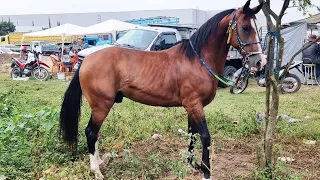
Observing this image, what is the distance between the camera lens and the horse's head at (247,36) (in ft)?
13.2

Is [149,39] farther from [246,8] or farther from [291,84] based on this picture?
[246,8]

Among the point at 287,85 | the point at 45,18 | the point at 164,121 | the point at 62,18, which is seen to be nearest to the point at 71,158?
the point at 164,121

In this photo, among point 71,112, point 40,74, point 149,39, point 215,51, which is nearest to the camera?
point 215,51

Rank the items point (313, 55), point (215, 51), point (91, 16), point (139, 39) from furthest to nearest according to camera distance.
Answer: point (91, 16)
point (313, 55)
point (139, 39)
point (215, 51)

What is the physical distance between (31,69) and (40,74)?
52cm

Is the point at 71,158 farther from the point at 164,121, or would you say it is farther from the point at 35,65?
the point at 35,65

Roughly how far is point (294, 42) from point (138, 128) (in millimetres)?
10295

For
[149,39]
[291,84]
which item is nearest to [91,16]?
[149,39]

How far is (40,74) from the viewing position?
1552cm

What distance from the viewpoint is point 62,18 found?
71.5 m

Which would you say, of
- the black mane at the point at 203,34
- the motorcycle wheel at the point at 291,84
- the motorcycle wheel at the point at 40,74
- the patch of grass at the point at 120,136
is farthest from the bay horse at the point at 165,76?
the motorcycle wheel at the point at 40,74

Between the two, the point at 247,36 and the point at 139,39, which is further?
the point at 139,39

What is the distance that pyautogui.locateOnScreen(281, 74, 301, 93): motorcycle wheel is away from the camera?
37.3 ft

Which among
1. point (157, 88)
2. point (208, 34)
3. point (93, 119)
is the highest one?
point (208, 34)
